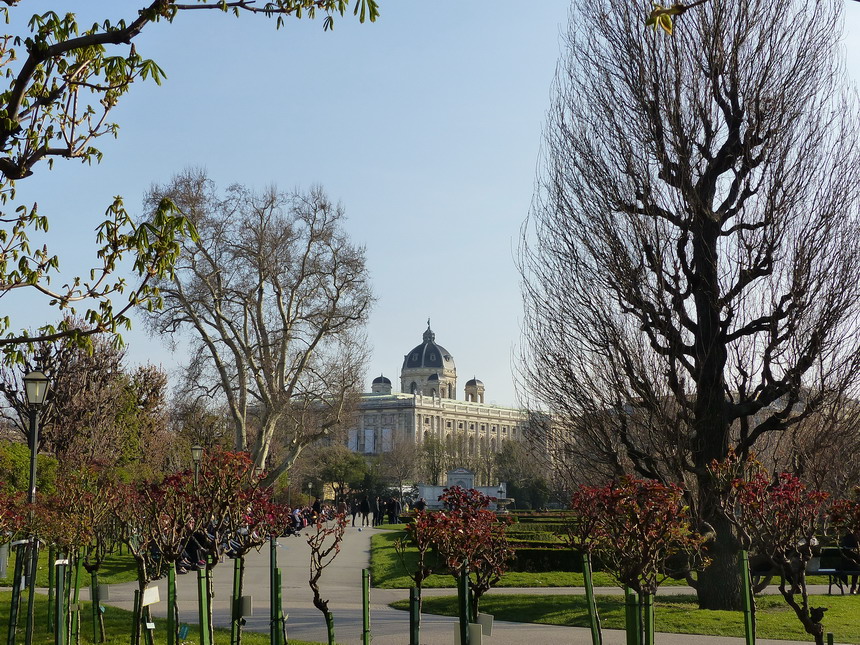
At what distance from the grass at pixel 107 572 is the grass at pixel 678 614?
7146 millimetres

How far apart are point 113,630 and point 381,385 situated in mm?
140799

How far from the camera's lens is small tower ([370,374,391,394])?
498ft

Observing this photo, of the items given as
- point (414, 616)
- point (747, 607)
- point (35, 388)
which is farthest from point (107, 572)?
point (747, 607)

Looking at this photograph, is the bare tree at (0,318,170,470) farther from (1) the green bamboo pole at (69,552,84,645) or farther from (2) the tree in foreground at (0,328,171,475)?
(1) the green bamboo pole at (69,552,84,645)

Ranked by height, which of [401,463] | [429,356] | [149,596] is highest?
[429,356]

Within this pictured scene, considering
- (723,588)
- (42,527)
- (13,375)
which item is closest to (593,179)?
(723,588)

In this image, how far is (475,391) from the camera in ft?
506

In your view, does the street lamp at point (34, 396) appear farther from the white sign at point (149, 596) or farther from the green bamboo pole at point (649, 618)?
the green bamboo pole at point (649, 618)

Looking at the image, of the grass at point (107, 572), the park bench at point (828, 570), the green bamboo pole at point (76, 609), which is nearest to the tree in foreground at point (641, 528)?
the green bamboo pole at point (76, 609)

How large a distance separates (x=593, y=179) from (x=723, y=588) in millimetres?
6058

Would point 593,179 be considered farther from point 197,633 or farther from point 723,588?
point 197,633

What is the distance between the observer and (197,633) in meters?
11.7

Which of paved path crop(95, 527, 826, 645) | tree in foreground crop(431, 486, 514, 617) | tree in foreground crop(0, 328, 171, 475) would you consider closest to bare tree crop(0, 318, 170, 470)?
tree in foreground crop(0, 328, 171, 475)

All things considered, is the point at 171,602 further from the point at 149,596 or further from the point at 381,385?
the point at 381,385
